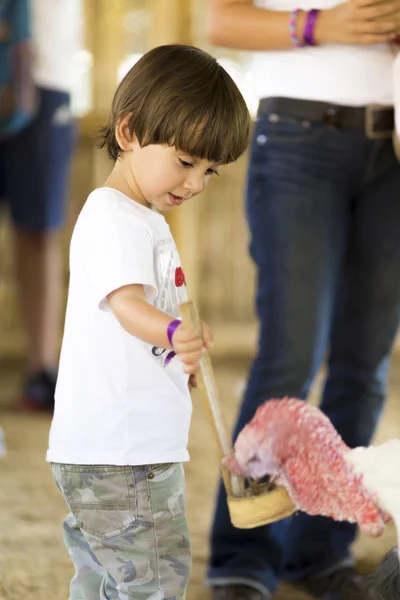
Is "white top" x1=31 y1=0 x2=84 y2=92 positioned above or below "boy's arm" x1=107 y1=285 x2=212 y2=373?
below

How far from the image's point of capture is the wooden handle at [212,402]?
37.4 inches

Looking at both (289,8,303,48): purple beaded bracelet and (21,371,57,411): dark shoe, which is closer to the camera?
(289,8,303,48): purple beaded bracelet

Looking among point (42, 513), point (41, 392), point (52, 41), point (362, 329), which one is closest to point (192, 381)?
point (362, 329)

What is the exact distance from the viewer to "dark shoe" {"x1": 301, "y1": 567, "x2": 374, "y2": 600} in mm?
1540

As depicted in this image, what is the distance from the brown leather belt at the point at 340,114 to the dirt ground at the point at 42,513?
77 centimetres

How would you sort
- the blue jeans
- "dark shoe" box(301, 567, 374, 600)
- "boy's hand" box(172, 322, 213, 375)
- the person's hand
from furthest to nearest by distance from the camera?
"dark shoe" box(301, 567, 374, 600)
the blue jeans
the person's hand
"boy's hand" box(172, 322, 213, 375)

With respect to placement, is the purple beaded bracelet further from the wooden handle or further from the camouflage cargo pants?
the camouflage cargo pants

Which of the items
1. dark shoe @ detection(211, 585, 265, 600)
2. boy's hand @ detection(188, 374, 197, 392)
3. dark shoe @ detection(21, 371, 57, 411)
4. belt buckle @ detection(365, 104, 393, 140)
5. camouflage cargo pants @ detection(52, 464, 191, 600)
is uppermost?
belt buckle @ detection(365, 104, 393, 140)

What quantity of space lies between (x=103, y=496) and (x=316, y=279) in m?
0.53

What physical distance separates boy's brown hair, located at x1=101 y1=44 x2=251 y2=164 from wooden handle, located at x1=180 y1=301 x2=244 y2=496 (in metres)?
0.20

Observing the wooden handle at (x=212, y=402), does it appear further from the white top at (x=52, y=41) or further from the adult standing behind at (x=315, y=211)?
the white top at (x=52, y=41)

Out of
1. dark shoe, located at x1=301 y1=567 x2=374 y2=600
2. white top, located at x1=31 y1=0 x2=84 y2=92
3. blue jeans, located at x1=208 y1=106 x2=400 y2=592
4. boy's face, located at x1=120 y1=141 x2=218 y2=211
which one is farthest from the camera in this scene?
white top, located at x1=31 y1=0 x2=84 y2=92

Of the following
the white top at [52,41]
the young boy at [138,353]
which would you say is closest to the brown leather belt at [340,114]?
the young boy at [138,353]

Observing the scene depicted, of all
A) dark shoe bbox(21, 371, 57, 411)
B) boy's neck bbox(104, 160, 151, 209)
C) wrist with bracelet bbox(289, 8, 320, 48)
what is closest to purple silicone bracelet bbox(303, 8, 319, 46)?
wrist with bracelet bbox(289, 8, 320, 48)
